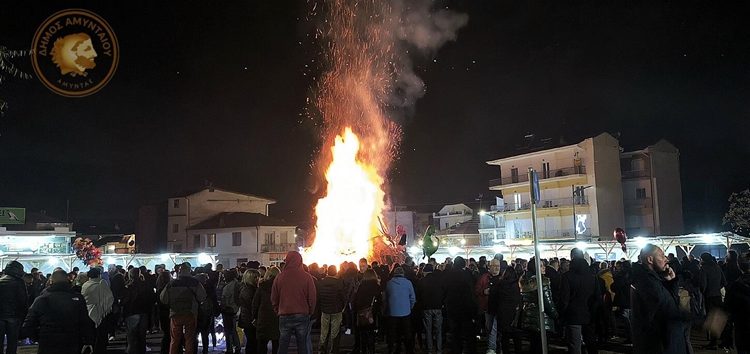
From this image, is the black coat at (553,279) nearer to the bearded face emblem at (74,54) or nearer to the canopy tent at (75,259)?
the bearded face emblem at (74,54)

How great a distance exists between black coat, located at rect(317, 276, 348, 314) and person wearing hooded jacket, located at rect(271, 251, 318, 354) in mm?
1845

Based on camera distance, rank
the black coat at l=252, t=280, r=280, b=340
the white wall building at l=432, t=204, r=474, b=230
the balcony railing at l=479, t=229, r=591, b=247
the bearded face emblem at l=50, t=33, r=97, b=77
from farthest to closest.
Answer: the white wall building at l=432, t=204, r=474, b=230, the balcony railing at l=479, t=229, r=591, b=247, the bearded face emblem at l=50, t=33, r=97, b=77, the black coat at l=252, t=280, r=280, b=340

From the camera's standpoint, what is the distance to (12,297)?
1036cm

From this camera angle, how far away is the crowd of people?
252 inches

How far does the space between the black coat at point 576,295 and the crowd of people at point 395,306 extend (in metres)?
0.02

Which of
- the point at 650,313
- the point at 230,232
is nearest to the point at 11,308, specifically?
the point at 650,313

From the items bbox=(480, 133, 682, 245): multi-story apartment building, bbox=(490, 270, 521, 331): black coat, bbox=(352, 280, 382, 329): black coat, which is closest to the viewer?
bbox=(490, 270, 521, 331): black coat

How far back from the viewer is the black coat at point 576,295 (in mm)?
9820

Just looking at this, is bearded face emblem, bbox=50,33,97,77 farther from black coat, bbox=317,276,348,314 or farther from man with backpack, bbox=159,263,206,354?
black coat, bbox=317,276,348,314

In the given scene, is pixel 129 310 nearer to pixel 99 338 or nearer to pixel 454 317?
pixel 99 338

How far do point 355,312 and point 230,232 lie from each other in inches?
2011

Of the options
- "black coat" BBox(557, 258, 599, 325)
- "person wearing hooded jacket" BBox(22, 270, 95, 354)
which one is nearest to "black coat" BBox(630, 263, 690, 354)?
"black coat" BBox(557, 258, 599, 325)

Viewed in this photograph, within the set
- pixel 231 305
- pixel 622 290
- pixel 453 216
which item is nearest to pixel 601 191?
pixel 453 216

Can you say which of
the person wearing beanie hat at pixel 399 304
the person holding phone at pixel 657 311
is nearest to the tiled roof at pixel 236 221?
the person wearing beanie hat at pixel 399 304
